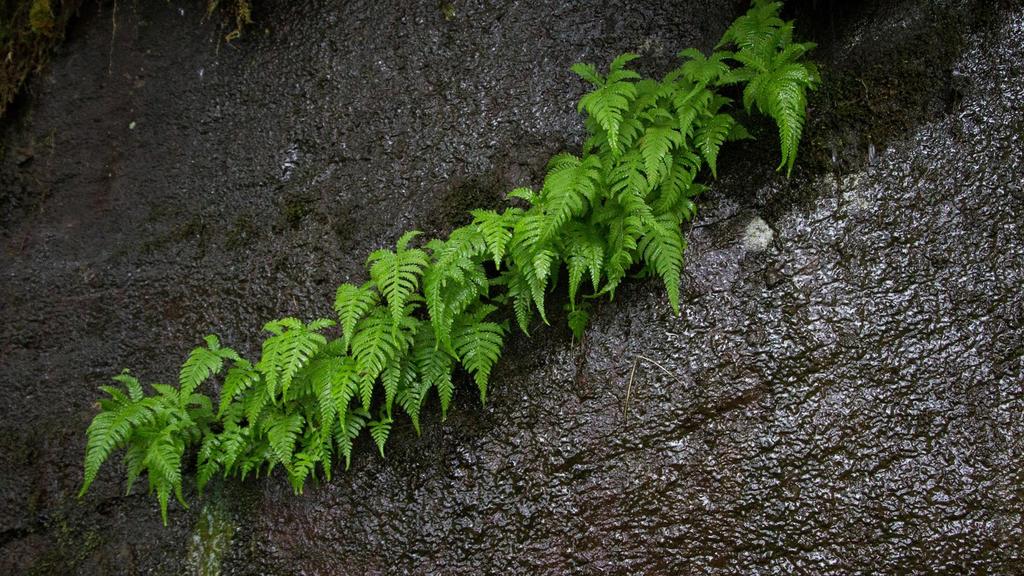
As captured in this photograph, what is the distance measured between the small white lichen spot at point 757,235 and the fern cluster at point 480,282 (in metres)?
0.31

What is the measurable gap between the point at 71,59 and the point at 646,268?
459cm

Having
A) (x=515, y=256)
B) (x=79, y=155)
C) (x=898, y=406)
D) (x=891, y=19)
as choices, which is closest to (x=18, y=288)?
(x=79, y=155)

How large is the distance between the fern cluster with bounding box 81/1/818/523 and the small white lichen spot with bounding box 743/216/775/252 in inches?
12.3

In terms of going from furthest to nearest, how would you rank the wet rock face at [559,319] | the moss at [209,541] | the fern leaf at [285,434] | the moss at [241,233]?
the moss at [241,233] → the moss at [209,541] → the fern leaf at [285,434] → the wet rock face at [559,319]

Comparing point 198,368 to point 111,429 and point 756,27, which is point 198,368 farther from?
point 756,27

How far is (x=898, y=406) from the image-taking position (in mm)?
2777

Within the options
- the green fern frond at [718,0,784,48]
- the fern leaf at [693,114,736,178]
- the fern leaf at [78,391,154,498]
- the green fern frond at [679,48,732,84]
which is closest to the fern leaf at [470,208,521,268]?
the fern leaf at [693,114,736,178]

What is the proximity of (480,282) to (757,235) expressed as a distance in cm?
139

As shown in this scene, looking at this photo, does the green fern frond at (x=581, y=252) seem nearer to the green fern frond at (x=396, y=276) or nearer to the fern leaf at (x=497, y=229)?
the fern leaf at (x=497, y=229)

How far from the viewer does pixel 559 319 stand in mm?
3338

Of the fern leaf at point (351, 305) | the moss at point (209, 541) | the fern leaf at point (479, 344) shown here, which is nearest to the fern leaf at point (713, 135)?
the fern leaf at point (479, 344)

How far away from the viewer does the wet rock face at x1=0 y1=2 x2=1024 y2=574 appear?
276cm

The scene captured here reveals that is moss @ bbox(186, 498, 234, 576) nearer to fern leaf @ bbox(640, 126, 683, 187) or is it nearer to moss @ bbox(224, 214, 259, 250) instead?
moss @ bbox(224, 214, 259, 250)

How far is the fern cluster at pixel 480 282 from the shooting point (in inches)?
Answer: 116
